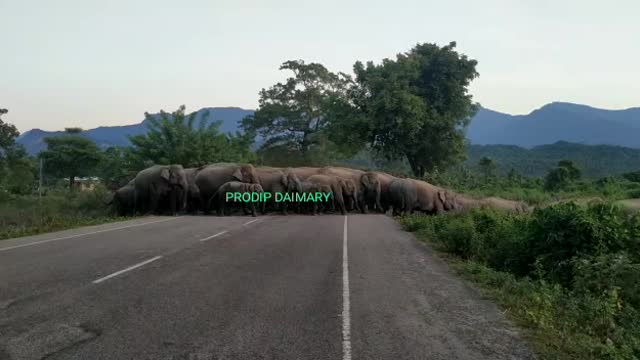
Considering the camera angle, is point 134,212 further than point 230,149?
No

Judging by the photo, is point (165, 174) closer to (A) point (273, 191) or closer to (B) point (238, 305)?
A: (A) point (273, 191)

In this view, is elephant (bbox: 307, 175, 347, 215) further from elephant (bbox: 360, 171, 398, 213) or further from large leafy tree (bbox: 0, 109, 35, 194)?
large leafy tree (bbox: 0, 109, 35, 194)

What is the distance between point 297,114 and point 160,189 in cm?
2957

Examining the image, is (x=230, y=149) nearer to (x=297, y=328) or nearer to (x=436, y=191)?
(x=436, y=191)

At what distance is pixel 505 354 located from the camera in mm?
6090

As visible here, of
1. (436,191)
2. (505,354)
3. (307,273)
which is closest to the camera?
(505,354)

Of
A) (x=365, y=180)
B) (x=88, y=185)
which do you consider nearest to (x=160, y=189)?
(x=365, y=180)

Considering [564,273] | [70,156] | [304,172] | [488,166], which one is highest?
[70,156]

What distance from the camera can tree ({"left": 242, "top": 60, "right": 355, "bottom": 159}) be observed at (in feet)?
183

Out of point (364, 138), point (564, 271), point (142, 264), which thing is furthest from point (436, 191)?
point (142, 264)

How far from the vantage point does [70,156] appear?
218 feet

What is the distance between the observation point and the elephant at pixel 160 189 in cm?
2823

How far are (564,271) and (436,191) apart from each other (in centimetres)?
2040

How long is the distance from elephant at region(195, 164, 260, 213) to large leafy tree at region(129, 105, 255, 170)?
510cm
